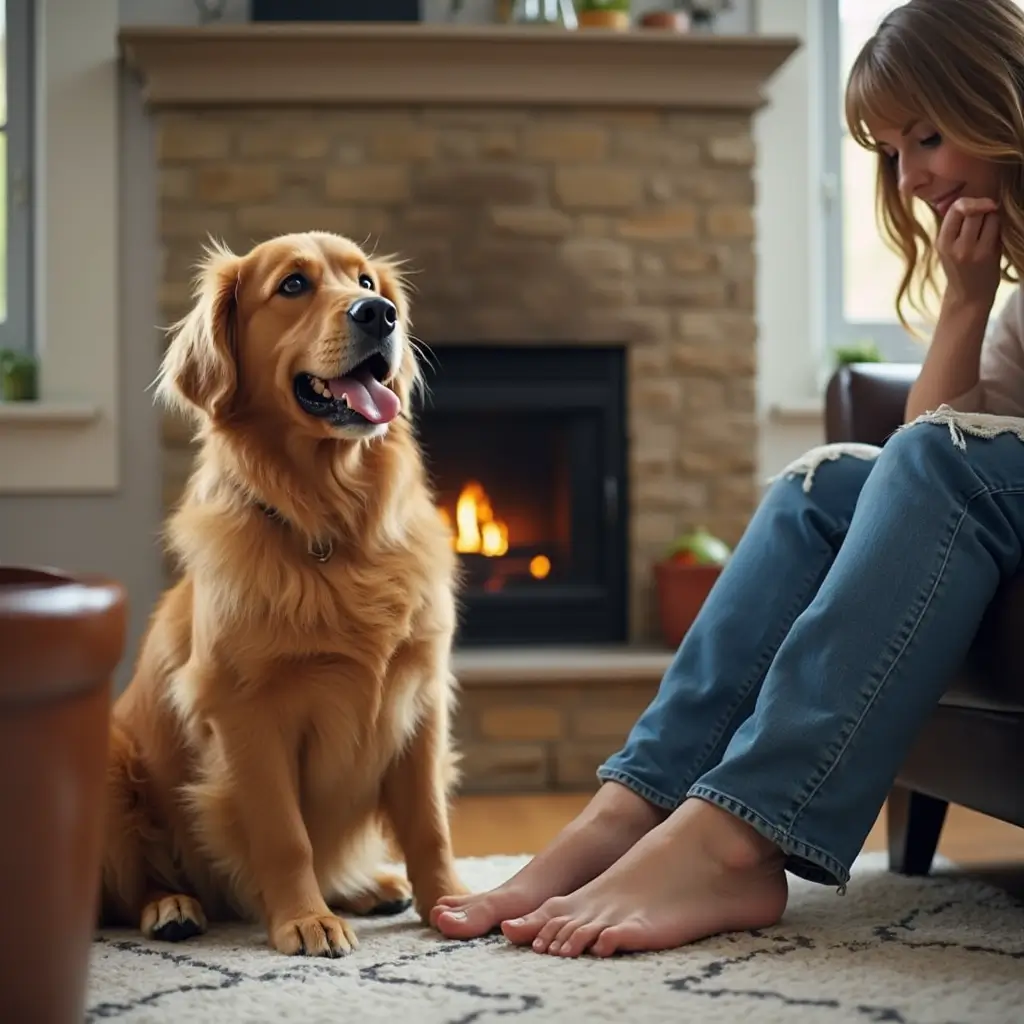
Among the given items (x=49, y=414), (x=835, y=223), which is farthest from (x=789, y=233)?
(x=49, y=414)

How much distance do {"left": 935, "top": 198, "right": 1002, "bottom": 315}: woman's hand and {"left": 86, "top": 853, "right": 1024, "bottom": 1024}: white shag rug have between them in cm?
72

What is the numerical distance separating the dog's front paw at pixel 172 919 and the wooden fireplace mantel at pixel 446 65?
2269mm

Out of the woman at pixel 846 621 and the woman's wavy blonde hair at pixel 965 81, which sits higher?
the woman's wavy blonde hair at pixel 965 81

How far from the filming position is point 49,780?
0.93 m

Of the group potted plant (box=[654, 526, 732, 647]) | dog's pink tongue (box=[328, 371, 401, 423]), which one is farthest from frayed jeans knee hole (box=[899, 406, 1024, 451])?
potted plant (box=[654, 526, 732, 647])

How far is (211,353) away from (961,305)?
0.89 metres

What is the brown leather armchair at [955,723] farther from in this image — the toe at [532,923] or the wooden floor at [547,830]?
the toe at [532,923]

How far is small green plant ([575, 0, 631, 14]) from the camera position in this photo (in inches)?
130

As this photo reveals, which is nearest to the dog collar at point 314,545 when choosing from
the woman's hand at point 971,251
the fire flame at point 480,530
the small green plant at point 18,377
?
the woman's hand at point 971,251

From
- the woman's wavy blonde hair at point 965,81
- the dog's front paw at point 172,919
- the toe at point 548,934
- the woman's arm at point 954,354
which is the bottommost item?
the dog's front paw at point 172,919

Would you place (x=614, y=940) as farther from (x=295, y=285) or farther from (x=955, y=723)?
(x=295, y=285)

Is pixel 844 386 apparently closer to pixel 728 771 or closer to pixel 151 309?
pixel 728 771

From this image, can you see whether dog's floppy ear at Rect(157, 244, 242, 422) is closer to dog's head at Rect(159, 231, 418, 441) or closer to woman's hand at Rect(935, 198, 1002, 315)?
dog's head at Rect(159, 231, 418, 441)

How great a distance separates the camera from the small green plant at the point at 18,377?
132 inches
